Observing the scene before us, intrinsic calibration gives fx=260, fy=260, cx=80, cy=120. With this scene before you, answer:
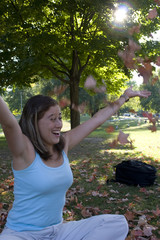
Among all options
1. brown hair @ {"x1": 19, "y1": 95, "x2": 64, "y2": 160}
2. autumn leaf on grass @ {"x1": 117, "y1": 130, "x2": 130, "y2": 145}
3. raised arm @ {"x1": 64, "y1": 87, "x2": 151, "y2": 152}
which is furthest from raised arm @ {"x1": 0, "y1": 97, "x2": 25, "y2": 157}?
autumn leaf on grass @ {"x1": 117, "y1": 130, "x2": 130, "y2": 145}

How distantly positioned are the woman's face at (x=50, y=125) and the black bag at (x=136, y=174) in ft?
14.1

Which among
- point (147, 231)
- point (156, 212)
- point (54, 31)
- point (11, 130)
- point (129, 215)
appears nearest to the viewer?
point (11, 130)

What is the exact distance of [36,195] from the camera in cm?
206

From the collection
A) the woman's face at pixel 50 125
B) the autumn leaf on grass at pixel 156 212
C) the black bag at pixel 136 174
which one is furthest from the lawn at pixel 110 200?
the woman's face at pixel 50 125

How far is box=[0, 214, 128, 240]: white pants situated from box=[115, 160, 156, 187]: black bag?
403 centimetres

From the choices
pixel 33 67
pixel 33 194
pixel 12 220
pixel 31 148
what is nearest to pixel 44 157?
pixel 31 148

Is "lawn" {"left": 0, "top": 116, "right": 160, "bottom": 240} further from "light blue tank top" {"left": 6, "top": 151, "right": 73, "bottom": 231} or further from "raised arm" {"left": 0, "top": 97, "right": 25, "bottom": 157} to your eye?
"raised arm" {"left": 0, "top": 97, "right": 25, "bottom": 157}

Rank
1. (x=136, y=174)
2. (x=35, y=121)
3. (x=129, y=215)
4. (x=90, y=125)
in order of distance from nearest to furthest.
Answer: (x=35, y=121) → (x=90, y=125) → (x=129, y=215) → (x=136, y=174)

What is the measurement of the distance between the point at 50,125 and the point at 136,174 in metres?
4.39

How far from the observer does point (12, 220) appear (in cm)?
212

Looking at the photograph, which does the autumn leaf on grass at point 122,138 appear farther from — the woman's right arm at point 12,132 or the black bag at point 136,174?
the black bag at point 136,174

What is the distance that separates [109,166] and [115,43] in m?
5.47

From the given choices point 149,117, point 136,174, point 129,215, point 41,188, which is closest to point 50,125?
point 41,188

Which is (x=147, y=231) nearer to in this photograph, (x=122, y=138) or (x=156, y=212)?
(x=156, y=212)
